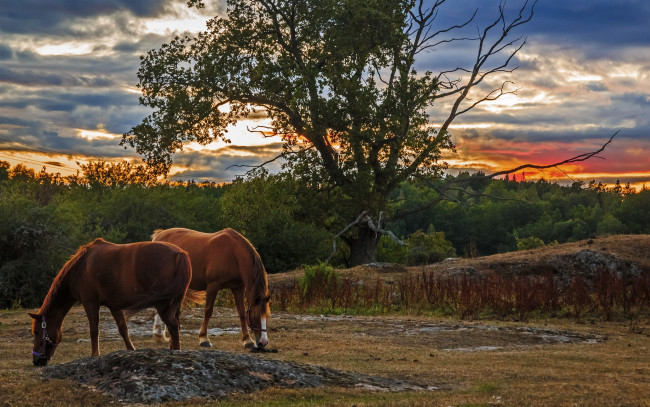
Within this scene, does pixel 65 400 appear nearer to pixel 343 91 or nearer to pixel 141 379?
pixel 141 379

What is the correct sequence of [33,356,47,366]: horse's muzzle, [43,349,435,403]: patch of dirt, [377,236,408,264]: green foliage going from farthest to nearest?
[377,236,408,264]: green foliage → [33,356,47,366]: horse's muzzle → [43,349,435,403]: patch of dirt

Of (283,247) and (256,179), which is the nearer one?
(256,179)

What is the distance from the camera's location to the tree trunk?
3581 cm

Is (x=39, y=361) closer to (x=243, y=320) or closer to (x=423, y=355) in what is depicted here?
(x=243, y=320)

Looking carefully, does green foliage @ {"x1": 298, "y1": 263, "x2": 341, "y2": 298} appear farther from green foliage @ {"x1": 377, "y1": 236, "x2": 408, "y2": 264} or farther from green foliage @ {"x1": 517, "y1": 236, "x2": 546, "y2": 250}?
green foliage @ {"x1": 517, "y1": 236, "x2": 546, "y2": 250}

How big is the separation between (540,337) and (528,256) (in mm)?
14500

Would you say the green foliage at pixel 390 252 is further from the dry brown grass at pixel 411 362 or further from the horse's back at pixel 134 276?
the horse's back at pixel 134 276

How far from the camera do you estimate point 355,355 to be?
39.8ft

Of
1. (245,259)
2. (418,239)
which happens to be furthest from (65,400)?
(418,239)

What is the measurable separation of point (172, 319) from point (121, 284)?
34.2 inches

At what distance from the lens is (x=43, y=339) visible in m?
10.1

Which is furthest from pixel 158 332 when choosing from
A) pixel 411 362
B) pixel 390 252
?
pixel 390 252

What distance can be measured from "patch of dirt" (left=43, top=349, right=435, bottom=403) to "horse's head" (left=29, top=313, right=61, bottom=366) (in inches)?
51.6

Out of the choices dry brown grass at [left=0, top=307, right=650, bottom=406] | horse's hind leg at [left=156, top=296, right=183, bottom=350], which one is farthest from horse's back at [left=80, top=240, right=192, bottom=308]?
dry brown grass at [left=0, top=307, right=650, bottom=406]
